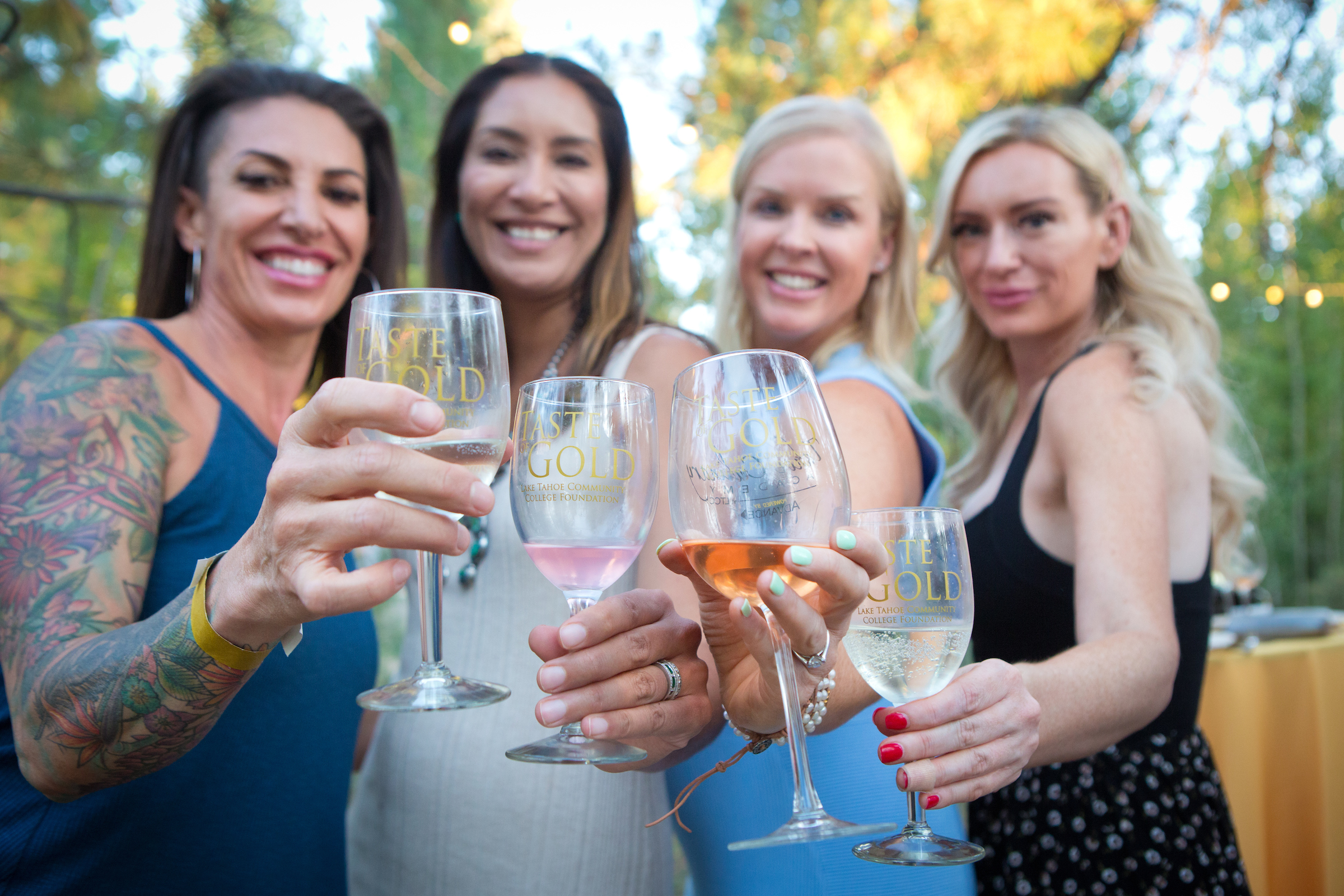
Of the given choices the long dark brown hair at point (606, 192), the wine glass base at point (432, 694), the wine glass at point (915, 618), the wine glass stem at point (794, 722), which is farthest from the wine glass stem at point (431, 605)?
the long dark brown hair at point (606, 192)

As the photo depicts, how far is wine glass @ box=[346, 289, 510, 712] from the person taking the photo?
42.1 inches

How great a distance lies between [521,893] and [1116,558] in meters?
1.40

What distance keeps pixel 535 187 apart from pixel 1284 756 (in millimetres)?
3441

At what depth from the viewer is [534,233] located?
221cm

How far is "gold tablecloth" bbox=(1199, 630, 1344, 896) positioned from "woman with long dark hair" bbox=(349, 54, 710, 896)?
8.35ft

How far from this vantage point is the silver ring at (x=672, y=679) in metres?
1.27

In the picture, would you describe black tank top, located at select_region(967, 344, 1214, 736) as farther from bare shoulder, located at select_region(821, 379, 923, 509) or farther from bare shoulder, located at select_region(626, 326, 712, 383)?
bare shoulder, located at select_region(626, 326, 712, 383)

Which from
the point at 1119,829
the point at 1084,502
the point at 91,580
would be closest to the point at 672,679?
the point at 91,580

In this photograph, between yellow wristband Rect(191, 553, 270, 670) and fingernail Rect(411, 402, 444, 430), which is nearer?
fingernail Rect(411, 402, 444, 430)

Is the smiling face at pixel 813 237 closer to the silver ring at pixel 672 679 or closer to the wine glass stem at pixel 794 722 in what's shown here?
the silver ring at pixel 672 679

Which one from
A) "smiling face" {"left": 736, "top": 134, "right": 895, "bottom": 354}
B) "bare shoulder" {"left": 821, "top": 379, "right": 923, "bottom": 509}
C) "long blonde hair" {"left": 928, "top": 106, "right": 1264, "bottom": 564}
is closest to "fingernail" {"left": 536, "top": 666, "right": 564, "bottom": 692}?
"bare shoulder" {"left": 821, "top": 379, "right": 923, "bottom": 509}

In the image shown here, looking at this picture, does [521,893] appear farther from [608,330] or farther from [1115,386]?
[1115,386]

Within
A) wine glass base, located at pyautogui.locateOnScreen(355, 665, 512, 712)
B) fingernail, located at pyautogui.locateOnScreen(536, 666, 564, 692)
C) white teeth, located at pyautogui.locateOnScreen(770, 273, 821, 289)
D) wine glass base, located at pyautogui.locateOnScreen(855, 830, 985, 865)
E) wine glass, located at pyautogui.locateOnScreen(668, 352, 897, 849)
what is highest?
white teeth, located at pyautogui.locateOnScreen(770, 273, 821, 289)

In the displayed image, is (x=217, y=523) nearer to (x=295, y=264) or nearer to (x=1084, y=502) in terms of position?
(x=295, y=264)
